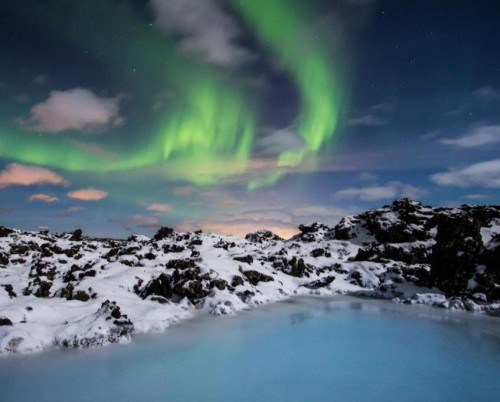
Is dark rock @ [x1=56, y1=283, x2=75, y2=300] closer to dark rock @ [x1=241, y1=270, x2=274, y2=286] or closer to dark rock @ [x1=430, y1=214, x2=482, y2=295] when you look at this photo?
dark rock @ [x1=241, y1=270, x2=274, y2=286]

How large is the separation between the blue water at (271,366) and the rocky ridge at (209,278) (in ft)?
9.13

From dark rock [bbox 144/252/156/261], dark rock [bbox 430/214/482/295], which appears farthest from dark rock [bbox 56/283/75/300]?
dark rock [bbox 430/214/482/295]

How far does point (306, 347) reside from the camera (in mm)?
27219

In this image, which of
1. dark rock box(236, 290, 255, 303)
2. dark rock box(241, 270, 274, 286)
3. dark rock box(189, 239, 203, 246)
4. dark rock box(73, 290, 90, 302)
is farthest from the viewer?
dark rock box(189, 239, 203, 246)

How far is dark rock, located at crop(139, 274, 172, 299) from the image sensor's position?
134 ft

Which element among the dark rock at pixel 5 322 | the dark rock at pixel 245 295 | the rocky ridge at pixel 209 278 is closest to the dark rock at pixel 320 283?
the rocky ridge at pixel 209 278

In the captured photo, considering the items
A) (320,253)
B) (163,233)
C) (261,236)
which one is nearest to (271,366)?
(320,253)

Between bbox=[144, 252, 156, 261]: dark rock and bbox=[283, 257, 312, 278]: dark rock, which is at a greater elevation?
bbox=[144, 252, 156, 261]: dark rock

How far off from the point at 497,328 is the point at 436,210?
68865 millimetres

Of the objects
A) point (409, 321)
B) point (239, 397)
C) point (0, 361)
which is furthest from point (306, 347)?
point (0, 361)

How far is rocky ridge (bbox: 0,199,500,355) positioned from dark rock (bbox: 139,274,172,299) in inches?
4.6

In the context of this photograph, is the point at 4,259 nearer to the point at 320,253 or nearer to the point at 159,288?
the point at 159,288

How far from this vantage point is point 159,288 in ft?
135

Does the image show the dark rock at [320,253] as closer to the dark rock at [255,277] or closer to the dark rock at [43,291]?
the dark rock at [255,277]
